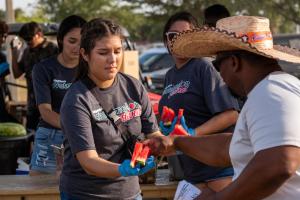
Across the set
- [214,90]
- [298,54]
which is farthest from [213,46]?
[214,90]

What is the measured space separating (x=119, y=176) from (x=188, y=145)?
38cm

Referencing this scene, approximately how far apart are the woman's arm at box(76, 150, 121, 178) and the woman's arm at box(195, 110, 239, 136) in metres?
0.97

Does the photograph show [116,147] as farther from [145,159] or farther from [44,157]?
[44,157]

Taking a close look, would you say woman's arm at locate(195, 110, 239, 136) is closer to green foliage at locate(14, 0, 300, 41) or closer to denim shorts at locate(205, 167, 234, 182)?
denim shorts at locate(205, 167, 234, 182)

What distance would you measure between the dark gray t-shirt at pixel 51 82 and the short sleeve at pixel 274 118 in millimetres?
2588

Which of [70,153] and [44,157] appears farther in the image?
[44,157]

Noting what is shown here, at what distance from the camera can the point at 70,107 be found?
128 inches

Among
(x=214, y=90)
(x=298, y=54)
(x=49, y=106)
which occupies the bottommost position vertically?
(x=49, y=106)

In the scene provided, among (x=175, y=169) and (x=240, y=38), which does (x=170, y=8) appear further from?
(x=240, y=38)

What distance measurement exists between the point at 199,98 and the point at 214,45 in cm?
142

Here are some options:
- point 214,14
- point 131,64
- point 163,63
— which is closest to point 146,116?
point 214,14

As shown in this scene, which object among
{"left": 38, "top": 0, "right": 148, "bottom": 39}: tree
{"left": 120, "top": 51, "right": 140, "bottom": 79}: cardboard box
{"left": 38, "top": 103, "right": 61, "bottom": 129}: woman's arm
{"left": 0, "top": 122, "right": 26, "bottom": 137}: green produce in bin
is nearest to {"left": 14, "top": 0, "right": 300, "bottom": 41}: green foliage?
{"left": 38, "top": 0, "right": 148, "bottom": 39}: tree

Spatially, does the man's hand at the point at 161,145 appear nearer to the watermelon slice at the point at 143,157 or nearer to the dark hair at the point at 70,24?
the watermelon slice at the point at 143,157

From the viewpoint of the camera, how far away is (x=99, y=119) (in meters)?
3.32
